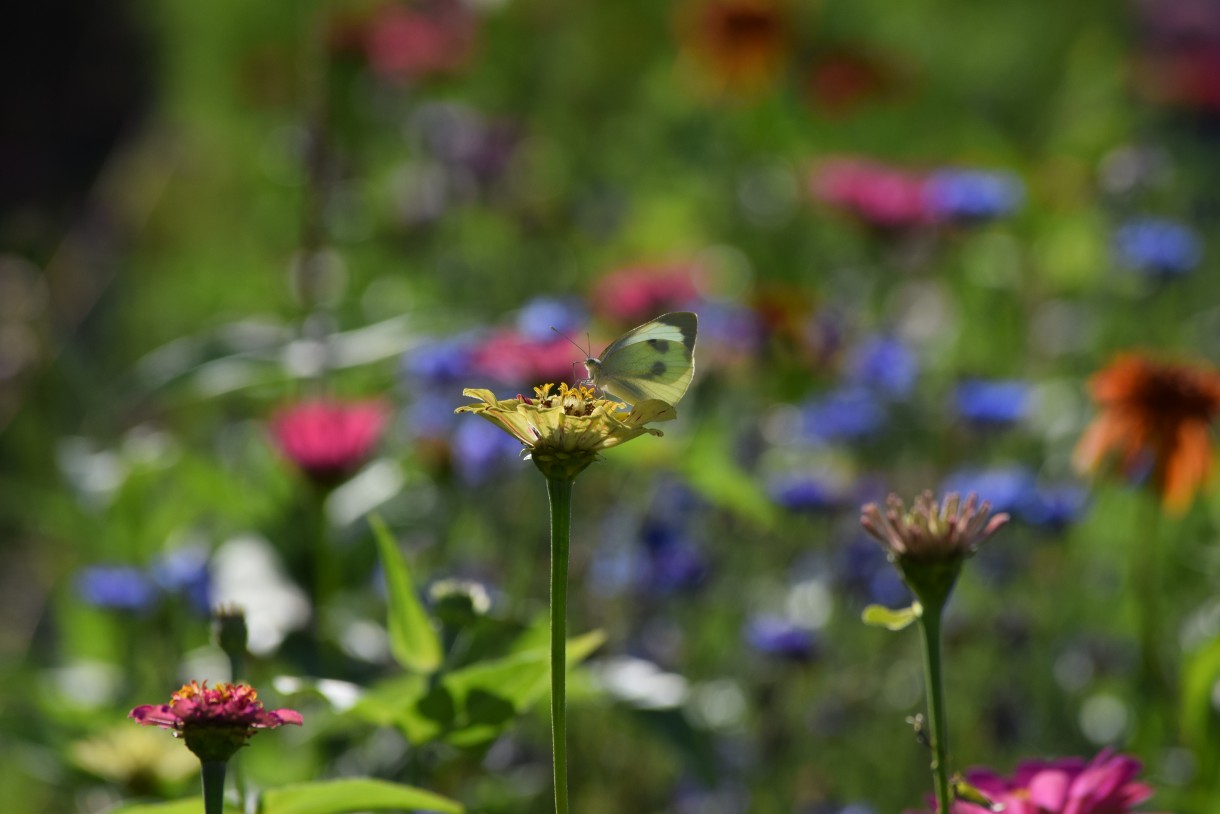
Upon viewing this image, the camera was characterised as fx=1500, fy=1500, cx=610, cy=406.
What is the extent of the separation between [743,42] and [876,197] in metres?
0.69

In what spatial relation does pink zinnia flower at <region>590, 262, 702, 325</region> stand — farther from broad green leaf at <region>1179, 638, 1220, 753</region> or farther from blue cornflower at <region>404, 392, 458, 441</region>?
broad green leaf at <region>1179, 638, 1220, 753</region>

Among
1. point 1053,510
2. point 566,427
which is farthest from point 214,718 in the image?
point 1053,510

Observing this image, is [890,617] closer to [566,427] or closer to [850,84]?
[566,427]

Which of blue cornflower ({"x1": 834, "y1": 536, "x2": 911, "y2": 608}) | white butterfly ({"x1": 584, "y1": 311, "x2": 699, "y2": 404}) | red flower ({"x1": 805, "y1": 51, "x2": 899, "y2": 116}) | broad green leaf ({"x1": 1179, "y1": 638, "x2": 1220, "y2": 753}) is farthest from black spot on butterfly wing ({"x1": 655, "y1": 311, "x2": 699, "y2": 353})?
red flower ({"x1": 805, "y1": 51, "x2": 899, "y2": 116})

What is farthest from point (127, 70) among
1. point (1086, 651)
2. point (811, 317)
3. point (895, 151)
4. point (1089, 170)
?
point (1086, 651)

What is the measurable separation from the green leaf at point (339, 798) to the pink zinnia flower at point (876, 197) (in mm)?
966

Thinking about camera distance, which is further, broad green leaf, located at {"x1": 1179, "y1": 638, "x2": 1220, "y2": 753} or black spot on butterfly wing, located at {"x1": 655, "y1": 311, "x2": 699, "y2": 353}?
broad green leaf, located at {"x1": 1179, "y1": 638, "x2": 1220, "y2": 753}

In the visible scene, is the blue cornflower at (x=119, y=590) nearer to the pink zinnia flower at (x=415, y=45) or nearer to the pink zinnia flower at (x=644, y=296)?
the pink zinnia flower at (x=644, y=296)

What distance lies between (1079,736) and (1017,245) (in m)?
0.93

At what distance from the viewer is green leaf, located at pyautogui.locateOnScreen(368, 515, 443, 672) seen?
64cm

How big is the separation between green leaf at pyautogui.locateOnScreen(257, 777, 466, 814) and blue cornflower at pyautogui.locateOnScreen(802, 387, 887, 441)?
2.14 ft

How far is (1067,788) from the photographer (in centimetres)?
52

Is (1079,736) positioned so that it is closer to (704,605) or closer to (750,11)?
(704,605)

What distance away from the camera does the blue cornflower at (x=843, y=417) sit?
1.17m
